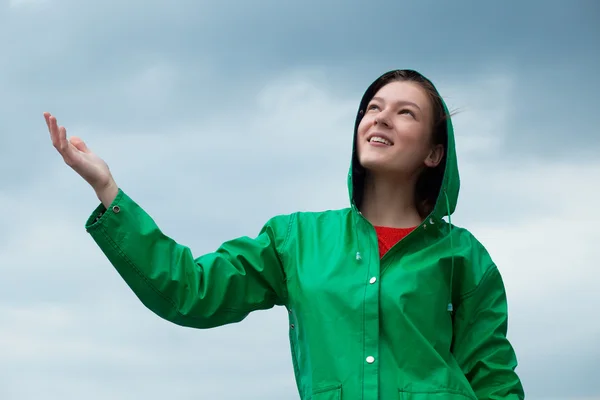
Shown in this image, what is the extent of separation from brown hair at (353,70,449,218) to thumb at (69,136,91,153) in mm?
1365

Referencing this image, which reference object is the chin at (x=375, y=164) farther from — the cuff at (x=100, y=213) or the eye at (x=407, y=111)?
the cuff at (x=100, y=213)

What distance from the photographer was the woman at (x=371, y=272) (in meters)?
4.02

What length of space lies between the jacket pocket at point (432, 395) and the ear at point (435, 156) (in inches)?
45.3

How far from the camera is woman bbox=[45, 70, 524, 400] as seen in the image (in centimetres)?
402

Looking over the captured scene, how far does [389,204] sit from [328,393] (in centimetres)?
102

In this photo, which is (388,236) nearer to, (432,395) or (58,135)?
(432,395)

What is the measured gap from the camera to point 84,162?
3.90m

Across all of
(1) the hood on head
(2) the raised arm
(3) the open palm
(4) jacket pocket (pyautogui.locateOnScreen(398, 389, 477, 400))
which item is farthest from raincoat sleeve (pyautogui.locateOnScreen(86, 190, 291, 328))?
(4) jacket pocket (pyautogui.locateOnScreen(398, 389, 477, 400))

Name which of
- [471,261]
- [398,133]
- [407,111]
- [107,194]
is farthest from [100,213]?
[471,261]

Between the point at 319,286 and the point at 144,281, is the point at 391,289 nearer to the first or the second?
the point at 319,286

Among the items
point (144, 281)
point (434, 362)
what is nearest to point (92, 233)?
point (144, 281)

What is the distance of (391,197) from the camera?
14.9 feet

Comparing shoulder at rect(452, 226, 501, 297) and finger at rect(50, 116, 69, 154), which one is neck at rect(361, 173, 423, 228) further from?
finger at rect(50, 116, 69, 154)

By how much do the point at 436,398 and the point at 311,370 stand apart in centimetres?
56
